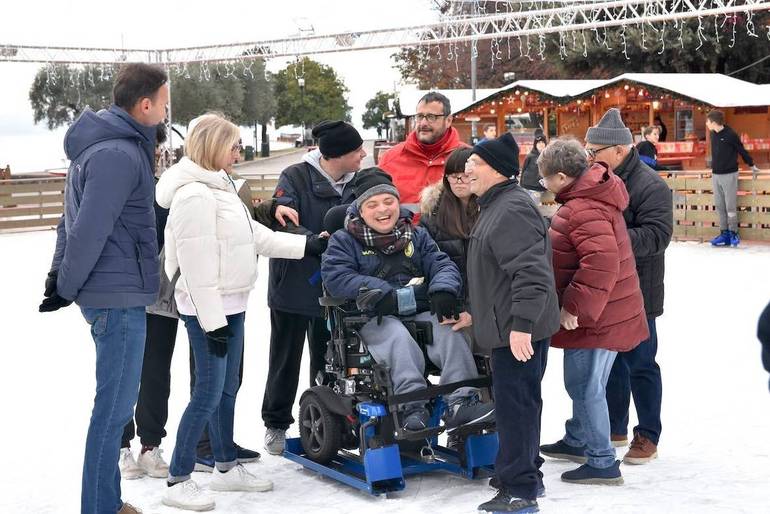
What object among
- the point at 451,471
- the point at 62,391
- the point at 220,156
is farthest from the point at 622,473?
the point at 62,391

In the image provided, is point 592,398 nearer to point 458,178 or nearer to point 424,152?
point 458,178

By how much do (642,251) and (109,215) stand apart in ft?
7.94

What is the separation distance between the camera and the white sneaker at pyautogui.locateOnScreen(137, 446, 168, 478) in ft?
16.7

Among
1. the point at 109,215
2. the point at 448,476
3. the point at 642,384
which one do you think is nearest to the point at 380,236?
the point at 448,476

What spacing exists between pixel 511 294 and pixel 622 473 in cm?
125

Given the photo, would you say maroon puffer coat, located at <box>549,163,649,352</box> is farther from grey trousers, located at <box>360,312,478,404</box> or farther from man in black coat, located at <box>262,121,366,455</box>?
man in black coat, located at <box>262,121,366,455</box>

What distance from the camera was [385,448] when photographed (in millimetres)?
4695

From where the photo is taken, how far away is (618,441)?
5465mm

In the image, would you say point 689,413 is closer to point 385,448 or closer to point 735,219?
point 385,448

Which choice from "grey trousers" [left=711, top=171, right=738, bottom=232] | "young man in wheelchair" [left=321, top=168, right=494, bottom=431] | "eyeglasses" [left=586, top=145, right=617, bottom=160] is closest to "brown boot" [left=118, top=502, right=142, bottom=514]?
"young man in wheelchair" [left=321, top=168, right=494, bottom=431]

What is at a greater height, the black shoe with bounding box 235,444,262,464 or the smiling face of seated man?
the smiling face of seated man

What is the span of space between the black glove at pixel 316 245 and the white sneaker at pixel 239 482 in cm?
102

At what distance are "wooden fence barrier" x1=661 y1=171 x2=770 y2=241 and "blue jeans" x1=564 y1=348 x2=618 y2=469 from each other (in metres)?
10.0

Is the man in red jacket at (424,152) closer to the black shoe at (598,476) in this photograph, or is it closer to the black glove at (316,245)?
the black glove at (316,245)
